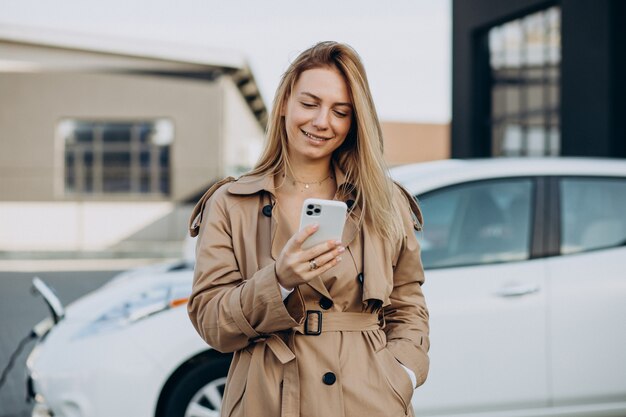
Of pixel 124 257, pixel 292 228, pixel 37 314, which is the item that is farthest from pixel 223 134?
pixel 292 228

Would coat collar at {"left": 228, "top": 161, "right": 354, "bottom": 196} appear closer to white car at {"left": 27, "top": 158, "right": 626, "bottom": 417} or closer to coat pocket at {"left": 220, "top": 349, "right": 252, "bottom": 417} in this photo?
coat pocket at {"left": 220, "top": 349, "right": 252, "bottom": 417}

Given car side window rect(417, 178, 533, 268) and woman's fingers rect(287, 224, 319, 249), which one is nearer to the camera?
woman's fingers rect(287, 224, 319, 249)

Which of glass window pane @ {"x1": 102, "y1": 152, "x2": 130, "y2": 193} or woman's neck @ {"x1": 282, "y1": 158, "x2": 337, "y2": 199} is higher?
glass window pane @ {"x1": 102, "y1": 152, "x2": 130, "y2": 193}

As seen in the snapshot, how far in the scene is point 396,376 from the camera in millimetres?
2176

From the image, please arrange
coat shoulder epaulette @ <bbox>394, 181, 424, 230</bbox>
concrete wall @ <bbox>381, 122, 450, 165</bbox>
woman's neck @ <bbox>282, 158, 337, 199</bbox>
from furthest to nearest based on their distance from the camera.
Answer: concrete wall @ <bbox>381, 122, 450, 165</bbox>, coat shoulder epaulette @ <bbox>394, 181, 424, 230</bbox>, woman's neck @ <bbox>282, 158, 337, 199</bbox>

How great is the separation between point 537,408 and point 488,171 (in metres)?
1.26

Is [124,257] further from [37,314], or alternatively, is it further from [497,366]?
[497,366]

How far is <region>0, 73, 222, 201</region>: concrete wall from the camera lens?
2081 cm

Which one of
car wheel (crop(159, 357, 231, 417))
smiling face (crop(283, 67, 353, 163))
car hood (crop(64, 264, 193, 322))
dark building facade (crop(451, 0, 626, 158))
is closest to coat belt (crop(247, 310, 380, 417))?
smiling face (crop(283, 67, 353, 163))

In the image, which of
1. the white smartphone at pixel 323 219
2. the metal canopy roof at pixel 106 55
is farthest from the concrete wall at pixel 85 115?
the white smartphone at pixel 323 219

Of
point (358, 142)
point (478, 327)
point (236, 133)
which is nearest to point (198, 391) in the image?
point (478, 327)

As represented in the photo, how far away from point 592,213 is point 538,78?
318 inches

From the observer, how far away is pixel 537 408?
404 cm

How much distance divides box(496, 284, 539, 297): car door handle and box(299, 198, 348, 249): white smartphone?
2317mm
